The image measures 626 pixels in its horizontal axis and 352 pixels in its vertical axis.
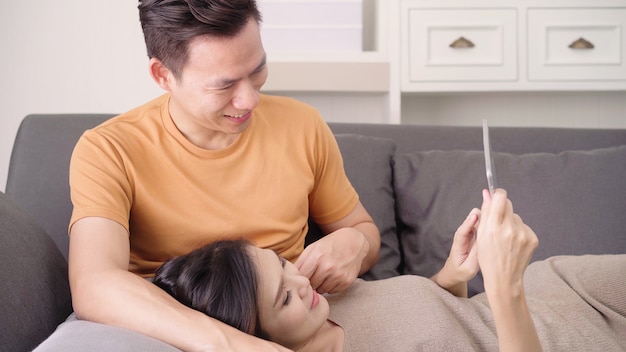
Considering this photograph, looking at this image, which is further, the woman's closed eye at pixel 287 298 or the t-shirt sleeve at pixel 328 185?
the t-shirt sleeve at pixel 328 185

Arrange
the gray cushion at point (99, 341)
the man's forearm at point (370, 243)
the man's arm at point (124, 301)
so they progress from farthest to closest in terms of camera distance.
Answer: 1. the man's forearm at point (370, 243)
2. the man's arm at point (124, 301)
3. the gray cushion at point (99, 341)

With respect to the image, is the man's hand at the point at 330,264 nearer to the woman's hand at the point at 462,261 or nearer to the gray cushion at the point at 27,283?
the woman's hand at the point at 462,261

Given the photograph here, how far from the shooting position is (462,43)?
2.87m

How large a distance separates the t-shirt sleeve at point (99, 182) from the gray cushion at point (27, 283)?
0.08 m

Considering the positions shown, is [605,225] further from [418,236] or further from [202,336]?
[202,336]

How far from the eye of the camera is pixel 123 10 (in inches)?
88.9

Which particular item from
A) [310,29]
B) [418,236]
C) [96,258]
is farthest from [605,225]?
[310,29]

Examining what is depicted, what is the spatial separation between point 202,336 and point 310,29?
1.98m

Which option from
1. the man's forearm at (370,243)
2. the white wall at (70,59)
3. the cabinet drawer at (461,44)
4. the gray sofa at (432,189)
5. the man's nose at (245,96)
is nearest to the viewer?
the man's nose at (245,96)

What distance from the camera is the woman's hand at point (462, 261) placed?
1.35m

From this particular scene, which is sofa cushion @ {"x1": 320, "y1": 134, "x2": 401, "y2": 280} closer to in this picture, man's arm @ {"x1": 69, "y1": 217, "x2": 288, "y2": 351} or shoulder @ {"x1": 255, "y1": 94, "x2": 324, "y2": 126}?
shoulder @ {"x1": 255, "y1": 94, "x2": 324, "y2": 126}

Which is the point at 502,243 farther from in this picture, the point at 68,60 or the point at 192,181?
the point at 68,60

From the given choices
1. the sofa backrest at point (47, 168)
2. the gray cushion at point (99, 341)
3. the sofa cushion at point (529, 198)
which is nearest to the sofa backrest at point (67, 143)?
the sofa backrest at point (47, 168)

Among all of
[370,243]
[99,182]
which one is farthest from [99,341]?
[370,243]
